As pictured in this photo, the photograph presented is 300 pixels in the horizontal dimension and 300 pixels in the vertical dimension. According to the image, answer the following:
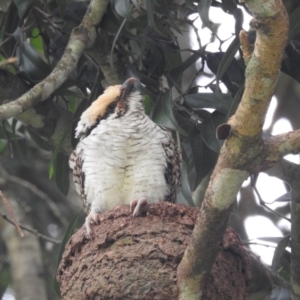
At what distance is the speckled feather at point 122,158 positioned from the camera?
12.2ft

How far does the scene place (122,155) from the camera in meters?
3.72

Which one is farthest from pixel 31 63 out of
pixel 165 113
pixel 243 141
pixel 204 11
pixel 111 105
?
pixel 243 141

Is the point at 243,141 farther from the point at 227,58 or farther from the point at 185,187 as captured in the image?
the point at 185,187

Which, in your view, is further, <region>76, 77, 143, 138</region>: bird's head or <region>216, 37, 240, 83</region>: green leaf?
<region>76, 77, 143, 138</region>: bird's head

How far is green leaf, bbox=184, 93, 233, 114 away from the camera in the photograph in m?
3.67

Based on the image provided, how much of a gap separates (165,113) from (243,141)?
1.23 m

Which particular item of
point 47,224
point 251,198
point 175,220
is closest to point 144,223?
point 175,220

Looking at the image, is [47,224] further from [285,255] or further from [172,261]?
[172,261]

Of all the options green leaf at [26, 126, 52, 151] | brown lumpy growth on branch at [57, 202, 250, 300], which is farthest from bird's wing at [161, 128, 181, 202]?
green leaf at [26, 126, 52, 151]

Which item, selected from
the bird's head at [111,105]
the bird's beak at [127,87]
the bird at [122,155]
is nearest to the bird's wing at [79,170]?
the bird at [122,155]

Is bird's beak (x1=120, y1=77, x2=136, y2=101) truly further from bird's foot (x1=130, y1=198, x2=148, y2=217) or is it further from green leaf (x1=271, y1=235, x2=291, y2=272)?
green leaf (x1=271, y1=235, x2=291, y2=272)

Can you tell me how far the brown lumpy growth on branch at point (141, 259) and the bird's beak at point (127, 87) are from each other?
765mm

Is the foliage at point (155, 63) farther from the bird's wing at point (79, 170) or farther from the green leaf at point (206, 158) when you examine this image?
the bird's wing at point (79, 170)

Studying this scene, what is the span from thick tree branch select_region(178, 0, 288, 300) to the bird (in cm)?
97
